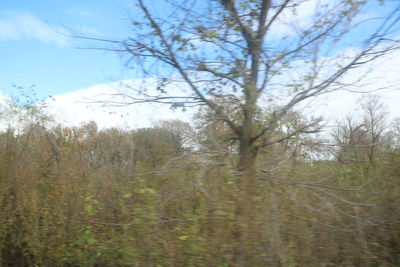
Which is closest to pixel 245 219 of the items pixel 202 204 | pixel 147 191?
pixel 202 204

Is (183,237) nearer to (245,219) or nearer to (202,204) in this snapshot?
(202,204)

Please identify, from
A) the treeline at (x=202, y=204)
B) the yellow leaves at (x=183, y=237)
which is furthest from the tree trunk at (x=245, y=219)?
the yellow leaves at (x=183, y=237)

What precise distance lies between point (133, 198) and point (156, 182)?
1.21 feet

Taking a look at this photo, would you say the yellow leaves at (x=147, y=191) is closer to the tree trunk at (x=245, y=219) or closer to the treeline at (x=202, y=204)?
the treeline at (x=202, y=204)

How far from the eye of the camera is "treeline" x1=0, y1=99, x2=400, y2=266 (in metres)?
3.88

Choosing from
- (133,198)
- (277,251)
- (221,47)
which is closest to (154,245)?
(133,198)

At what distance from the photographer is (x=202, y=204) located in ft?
13.5

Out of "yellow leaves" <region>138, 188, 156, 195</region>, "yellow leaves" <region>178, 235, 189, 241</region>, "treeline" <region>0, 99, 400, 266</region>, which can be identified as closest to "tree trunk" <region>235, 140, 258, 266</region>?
"treeline" <region>0, 99, 400, 266</region>

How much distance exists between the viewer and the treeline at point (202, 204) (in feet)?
12.7

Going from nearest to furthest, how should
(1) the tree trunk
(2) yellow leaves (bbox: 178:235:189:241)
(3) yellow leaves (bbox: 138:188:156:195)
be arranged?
(1) the tree trunk < (2) yellow leaves (bbox: 178:235:189:241) < (3) yellow leaves (bbox: 138:188:156:195)

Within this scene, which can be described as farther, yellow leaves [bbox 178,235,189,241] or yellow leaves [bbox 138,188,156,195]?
yellow leaves [bbox 138,188,156,195]

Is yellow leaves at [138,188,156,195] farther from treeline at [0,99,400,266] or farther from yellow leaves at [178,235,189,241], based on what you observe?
yellow leaves at [178,235,189,241]

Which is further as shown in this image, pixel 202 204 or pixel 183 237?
pixel 202 204

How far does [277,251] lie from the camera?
3.76 meters
